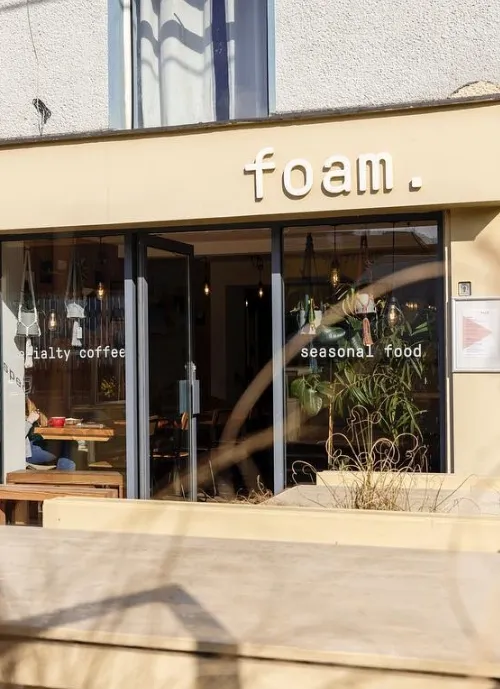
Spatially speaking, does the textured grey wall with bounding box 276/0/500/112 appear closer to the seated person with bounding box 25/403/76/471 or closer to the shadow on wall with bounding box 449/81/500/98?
the shadow on wall with bounding box 449/81/500/98

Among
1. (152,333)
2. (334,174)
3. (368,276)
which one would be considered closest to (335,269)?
(368,276)

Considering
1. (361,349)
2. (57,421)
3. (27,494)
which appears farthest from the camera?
(57,421)

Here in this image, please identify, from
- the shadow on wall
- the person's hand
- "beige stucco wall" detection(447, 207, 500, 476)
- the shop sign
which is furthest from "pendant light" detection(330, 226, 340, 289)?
the person's hand

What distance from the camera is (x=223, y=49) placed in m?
6.93

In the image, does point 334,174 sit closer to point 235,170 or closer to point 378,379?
point 235,170

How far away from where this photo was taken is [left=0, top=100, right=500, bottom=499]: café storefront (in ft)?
19.9

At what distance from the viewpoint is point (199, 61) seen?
7008 millimetres

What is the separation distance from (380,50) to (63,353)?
3.31 m

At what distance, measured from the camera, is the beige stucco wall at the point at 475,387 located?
6090mm

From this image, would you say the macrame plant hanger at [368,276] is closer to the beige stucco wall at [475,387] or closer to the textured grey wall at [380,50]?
the beige stucco wall at [475,387]

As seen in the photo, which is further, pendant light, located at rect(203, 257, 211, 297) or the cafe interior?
pendant light, located at rect(203, 257, 211, 297)

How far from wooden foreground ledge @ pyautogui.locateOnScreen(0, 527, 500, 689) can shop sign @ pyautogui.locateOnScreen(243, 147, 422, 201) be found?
9.80 feet

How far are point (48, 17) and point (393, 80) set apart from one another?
2735 mm

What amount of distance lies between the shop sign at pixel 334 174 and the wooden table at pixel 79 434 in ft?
7.35
